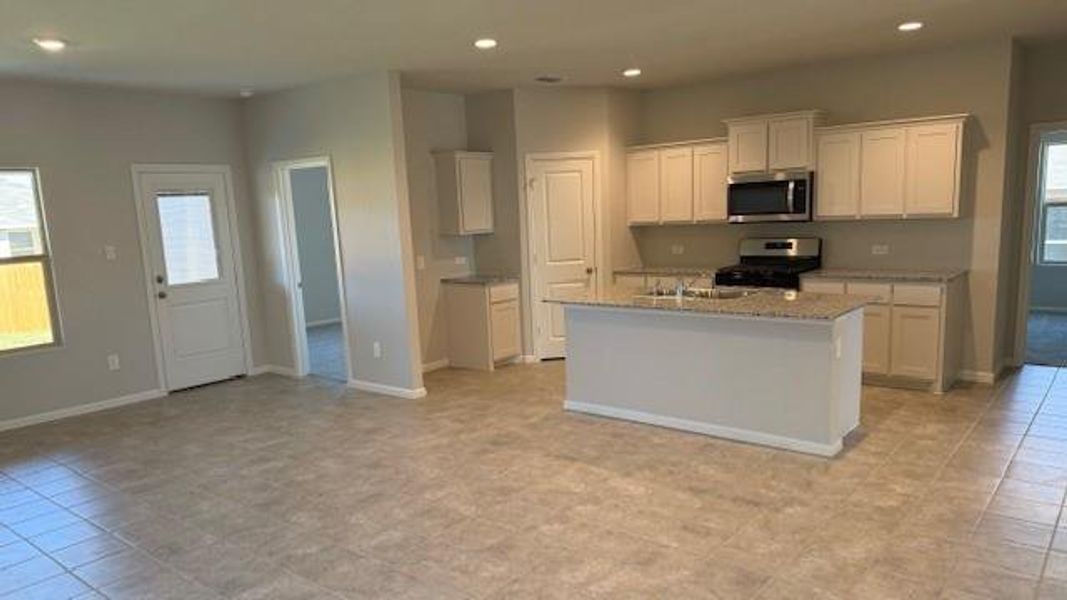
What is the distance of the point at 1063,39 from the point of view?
17.7 feet

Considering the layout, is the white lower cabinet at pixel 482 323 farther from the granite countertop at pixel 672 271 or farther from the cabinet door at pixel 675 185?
the cabinet door at pixel 675 185

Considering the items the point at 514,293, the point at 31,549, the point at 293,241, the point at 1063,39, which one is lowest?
the point at 31,549

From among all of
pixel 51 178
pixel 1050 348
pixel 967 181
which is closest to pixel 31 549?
pixel 51 178

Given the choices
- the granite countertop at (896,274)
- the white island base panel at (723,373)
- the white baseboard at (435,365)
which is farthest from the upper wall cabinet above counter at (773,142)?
the white baseboard at (435,365)

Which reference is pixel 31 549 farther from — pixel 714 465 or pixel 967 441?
→ pixel 967 441

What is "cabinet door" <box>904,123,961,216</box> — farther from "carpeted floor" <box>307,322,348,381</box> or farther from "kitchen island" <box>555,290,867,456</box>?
"carpeted floor" <box>307,322,348,381</box>

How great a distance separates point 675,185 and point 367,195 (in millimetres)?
2975

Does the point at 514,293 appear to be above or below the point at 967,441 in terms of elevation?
above

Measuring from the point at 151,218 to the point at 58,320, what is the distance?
3.81 ft

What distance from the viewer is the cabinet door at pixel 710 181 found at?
21.4ft

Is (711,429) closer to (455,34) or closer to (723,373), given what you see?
(723,373)

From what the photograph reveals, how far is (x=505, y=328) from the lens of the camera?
686cm

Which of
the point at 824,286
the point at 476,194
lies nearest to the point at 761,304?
the point at 824,286

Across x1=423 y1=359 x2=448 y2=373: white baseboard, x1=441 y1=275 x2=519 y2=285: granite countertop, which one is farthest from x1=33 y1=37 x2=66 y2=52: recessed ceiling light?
x1=423 y1=359 x2=448 y2=373: white baseboard
